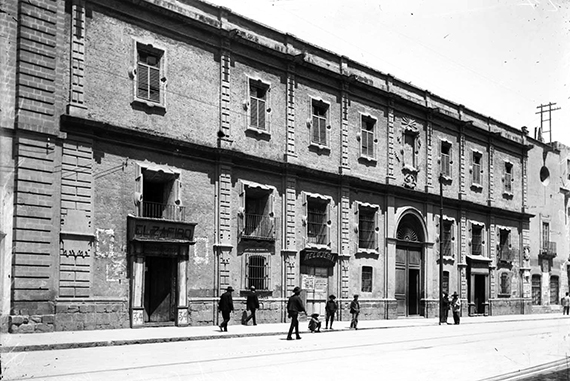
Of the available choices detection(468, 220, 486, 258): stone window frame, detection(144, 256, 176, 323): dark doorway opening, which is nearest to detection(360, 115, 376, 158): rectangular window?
detection(468, 220, 486, 258): stone window frame

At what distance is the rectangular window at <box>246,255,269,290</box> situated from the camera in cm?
2827

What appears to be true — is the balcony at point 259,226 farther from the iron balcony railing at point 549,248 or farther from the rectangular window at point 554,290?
the rectangular window at point 554,290

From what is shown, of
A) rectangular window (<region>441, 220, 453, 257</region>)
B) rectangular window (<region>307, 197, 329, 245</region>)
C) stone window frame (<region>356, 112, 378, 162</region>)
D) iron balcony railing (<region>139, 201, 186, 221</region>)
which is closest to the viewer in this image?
iron balcony railing (<region>139, 201, 186, 221</region>)

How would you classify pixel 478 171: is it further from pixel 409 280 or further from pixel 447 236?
pixel 409 280

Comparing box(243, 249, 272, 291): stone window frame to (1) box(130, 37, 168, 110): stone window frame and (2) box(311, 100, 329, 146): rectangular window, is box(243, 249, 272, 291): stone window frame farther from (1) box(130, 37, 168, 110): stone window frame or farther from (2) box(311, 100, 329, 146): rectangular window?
(1) box(130, 37, 168, 110): stone window frame

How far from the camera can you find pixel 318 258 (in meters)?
31.4

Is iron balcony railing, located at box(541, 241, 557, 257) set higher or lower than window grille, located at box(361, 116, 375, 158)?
lower

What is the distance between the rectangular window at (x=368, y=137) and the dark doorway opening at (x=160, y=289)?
1397 cm

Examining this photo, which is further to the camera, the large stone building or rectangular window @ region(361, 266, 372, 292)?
rectangular window @ region(361, 266, 372, 292)

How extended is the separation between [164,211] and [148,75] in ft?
16.6

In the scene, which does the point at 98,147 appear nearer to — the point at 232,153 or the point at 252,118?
the point at 232,153

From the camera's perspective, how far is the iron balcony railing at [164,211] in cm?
2514

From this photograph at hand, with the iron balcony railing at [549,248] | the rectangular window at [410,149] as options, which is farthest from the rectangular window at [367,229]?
the iron balcony railing at [549,248]

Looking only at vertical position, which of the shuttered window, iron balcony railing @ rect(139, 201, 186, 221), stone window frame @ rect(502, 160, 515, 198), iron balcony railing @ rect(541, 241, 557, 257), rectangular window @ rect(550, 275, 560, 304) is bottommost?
rectangular window @ rect(550, 275, 560, 304)
